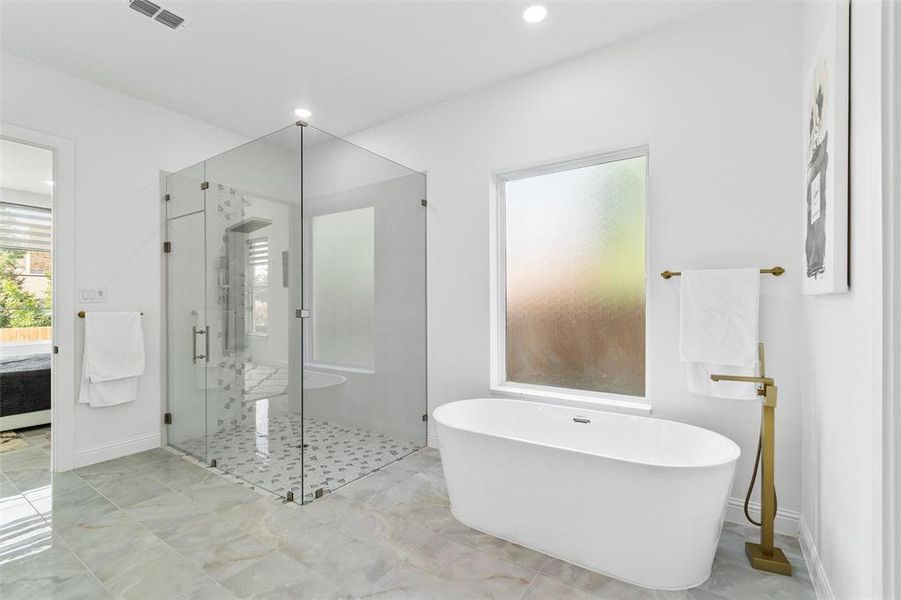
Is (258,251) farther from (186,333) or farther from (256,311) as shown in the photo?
(186,333)

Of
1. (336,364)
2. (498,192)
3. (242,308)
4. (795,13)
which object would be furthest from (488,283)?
(795,13)

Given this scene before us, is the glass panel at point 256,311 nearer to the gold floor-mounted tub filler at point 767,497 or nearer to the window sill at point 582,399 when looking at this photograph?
the window sill at point 582,399

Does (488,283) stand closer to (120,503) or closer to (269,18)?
(269,18)


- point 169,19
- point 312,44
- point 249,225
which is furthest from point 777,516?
point 169,19

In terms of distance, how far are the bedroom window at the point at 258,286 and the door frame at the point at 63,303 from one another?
1.29 metres

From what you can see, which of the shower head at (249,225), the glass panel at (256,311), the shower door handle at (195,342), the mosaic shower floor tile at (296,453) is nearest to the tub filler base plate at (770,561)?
the mosaic shower floor tile at (296,453)

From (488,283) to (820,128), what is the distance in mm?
1932

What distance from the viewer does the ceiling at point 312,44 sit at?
2281mm

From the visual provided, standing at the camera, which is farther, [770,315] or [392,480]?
[392,480]

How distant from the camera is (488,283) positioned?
3.06 metres

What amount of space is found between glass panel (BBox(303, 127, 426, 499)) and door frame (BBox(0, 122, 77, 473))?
1.75 metres

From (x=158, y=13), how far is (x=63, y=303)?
6.62 feet

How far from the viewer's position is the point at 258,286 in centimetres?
273

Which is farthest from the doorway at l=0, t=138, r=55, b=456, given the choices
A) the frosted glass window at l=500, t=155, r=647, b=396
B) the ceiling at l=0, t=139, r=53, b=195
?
the frosted glass window at l=500, t=155, r=647, b=396
